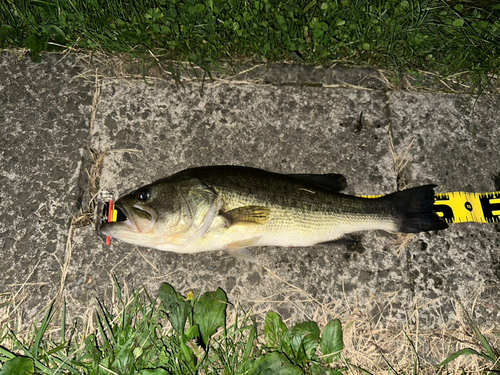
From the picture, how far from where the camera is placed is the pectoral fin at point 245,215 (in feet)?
9.17

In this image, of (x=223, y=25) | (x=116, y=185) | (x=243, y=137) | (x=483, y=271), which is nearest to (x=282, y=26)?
(x=223, y=25)

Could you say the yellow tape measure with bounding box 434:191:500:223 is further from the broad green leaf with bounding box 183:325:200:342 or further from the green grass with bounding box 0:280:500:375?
the broad green leaf with bounding box 183:325:200:342

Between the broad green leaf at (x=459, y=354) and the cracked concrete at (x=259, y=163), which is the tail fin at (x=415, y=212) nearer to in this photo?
the cracked concrete at (x=259, y=163)

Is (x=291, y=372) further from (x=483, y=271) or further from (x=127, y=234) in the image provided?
(x=483, y=271)

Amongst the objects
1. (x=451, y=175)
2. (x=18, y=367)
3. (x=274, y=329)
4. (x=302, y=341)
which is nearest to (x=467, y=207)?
(x=451, y=175)

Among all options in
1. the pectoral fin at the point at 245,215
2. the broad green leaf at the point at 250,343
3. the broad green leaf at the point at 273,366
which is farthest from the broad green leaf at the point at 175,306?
the pectoral fin at the point at 245,215

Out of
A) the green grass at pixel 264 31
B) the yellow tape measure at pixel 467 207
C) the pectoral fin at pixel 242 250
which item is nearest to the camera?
the pectoral fin at pixel 242 250

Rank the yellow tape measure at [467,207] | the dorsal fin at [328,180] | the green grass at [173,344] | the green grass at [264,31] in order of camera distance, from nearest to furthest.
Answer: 1. the green grass at [173,344]
2. the dorsal fin at [328,180]
3. the yellow tape measure at [467,207]
4. the green grass at [264,31]

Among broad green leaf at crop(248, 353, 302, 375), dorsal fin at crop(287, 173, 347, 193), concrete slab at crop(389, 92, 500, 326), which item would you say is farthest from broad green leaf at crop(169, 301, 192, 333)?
concrete slab at crop(389, 92, 500, 326)

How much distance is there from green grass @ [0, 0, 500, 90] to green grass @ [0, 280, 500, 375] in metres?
2.49

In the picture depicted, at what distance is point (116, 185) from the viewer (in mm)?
3375

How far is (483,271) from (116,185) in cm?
356

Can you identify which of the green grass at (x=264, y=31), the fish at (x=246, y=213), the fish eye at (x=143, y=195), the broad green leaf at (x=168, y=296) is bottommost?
the broad green leaf at (x=168, y=296)

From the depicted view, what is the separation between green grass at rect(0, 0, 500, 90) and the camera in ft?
12.2
